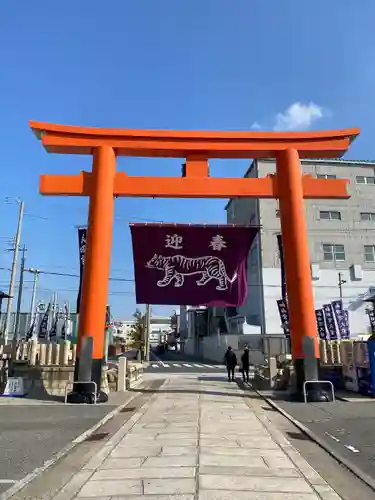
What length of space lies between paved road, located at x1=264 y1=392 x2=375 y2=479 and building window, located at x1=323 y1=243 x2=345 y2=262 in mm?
25238

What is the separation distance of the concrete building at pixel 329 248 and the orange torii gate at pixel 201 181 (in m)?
20.6

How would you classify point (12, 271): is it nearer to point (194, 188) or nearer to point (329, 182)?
point (194, 188)

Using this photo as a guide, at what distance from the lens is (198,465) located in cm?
552

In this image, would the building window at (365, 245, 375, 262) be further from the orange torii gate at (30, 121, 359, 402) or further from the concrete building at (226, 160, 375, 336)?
the orange torii gate at (30, 121, 359, 402)

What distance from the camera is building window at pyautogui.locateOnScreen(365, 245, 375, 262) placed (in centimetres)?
3638

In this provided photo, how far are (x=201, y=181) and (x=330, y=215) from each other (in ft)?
87.2

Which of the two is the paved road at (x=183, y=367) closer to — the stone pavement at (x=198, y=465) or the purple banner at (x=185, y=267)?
the purple banner at (x=185, y=267)

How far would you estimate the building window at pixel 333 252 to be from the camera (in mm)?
36000

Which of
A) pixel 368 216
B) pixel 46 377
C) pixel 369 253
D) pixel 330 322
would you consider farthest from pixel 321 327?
pixel 46 377

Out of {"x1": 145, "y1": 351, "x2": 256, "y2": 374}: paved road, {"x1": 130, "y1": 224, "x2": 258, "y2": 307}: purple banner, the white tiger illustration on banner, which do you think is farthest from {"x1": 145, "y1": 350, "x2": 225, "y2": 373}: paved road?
the white tiger illustration on banner

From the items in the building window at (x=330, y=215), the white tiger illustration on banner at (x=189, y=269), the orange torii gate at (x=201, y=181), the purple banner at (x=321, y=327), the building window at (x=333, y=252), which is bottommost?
the purple banner at (x=321, y=327)

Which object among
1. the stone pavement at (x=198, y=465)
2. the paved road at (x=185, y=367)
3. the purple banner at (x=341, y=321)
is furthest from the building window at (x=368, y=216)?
the stone pavement at (x=198, y=465)

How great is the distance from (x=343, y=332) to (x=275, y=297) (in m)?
7.75

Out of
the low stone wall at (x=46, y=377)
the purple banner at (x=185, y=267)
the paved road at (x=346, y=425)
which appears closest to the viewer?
the paved road at (x=346, y=425)
